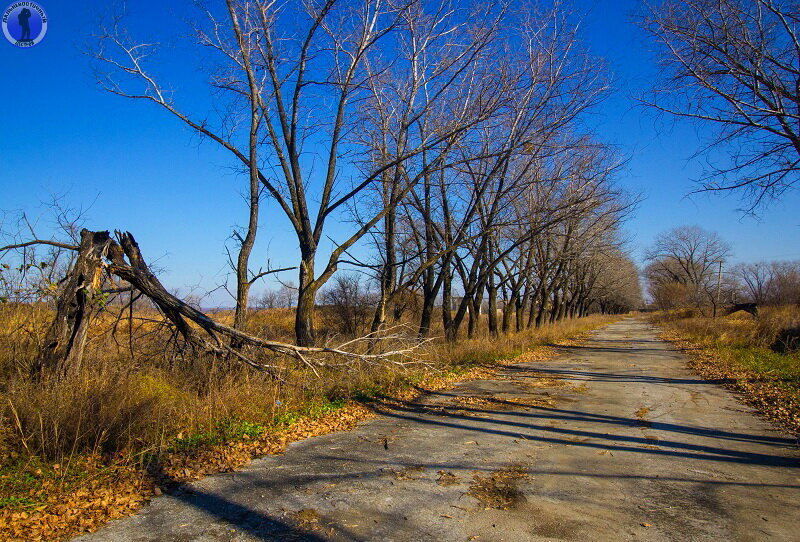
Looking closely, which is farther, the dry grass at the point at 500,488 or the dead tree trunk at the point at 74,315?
the dead tree trunk at the point at 74,315

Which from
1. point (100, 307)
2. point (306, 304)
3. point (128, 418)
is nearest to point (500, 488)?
point (128, 418)

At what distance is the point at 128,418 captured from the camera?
5137 mm

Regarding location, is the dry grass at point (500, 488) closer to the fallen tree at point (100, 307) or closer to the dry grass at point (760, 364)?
the fallen tree at point (100, 307)

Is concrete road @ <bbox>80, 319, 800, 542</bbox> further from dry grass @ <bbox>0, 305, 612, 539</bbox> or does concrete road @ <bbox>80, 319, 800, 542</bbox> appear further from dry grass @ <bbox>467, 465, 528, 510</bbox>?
dry grass @ <bbox>0, 305, 612, 539</bbox>

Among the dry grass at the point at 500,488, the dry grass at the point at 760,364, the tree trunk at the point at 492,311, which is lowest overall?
the dry grass at the point at 500,488

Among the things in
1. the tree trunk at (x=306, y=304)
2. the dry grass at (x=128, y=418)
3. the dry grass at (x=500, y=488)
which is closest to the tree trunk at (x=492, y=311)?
the tree trunk at (x=306, y=304)

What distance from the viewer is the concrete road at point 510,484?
367 cm

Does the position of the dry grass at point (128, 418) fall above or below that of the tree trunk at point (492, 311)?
below

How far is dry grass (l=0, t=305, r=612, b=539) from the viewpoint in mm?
4027

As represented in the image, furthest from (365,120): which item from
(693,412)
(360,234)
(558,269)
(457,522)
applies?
(558,269)

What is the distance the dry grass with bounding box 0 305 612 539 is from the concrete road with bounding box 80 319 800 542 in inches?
15.9

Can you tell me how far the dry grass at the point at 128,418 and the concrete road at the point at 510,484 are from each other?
0.40 m

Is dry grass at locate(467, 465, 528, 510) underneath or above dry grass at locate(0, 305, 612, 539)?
underneath

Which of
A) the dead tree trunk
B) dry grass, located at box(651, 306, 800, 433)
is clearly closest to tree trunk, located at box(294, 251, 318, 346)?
the dead tree trunk
